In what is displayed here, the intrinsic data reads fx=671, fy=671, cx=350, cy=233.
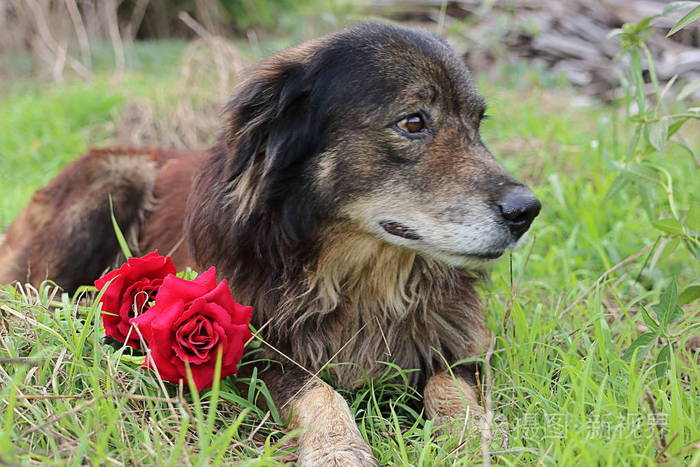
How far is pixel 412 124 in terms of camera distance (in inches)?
102

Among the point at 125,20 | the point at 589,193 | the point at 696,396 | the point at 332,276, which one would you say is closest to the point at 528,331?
the point at 696,396

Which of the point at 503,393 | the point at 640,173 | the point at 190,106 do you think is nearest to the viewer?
the point at 503,393

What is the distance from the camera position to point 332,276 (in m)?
2.69

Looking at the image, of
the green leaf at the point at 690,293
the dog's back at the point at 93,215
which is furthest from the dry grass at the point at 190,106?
the green leaf at the point at 690,293

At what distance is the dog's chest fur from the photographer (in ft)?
8.73

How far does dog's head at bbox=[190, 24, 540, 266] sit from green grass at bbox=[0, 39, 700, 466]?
0.57 metres

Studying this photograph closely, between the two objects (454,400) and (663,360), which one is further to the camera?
(454,400)

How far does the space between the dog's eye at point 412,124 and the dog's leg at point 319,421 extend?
1011mm

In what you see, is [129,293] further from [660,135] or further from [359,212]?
[660,135]

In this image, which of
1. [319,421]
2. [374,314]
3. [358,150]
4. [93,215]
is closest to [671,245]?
[374,314]

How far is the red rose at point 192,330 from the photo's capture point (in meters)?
2.21

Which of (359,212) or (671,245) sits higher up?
(359,212)

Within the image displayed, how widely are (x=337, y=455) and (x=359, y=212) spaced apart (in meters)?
0.92

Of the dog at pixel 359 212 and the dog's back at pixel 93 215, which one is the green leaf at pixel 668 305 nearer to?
the dog at pixel 359 212
